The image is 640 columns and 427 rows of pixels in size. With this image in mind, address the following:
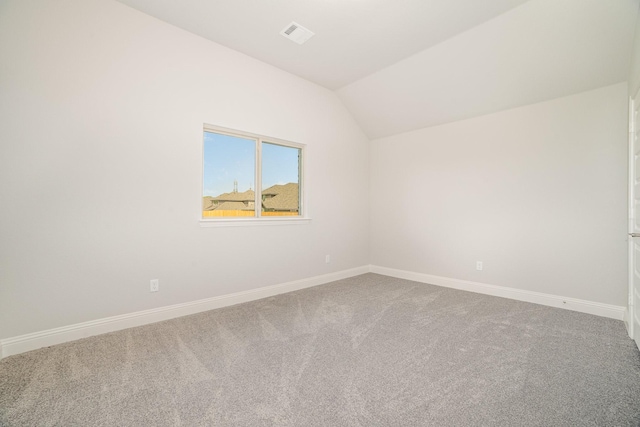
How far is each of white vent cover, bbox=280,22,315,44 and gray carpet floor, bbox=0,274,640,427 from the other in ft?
9.47

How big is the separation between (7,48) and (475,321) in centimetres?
444

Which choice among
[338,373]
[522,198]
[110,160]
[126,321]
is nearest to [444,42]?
[522,198]

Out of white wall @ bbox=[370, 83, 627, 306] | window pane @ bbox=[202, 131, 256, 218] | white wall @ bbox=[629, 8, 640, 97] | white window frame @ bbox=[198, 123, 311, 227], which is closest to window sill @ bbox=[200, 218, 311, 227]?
white window frame @ bbox=[198, 123, 311, 227]

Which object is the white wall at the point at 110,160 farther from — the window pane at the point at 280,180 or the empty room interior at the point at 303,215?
the window pane at the point at 280,180

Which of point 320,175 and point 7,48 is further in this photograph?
point 320,175

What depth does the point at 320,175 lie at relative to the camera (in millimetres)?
4270

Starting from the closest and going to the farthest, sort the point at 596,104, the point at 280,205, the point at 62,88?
the point at 62,88
the point at 596,104
the point at 280,205

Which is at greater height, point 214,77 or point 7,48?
point 214,77

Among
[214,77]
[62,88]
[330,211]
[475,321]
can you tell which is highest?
[214,77]

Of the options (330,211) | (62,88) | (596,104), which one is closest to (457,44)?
(596,104)

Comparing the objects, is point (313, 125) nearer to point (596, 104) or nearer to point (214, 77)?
point (214, 77)

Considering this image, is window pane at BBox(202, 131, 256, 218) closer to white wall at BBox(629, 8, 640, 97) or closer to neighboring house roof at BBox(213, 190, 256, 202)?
neighboring house roof at BBox(213, 190, 256, 202)

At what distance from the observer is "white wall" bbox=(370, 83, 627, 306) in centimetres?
291

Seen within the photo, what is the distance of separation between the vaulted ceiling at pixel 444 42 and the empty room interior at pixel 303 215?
23 millimetres
